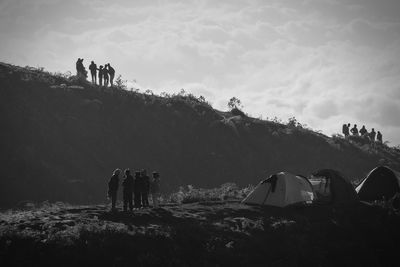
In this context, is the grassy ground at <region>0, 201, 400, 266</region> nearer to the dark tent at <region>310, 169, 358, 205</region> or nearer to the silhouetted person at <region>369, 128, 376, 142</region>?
the dark tent at <region>310, 169, 358, 205</region>

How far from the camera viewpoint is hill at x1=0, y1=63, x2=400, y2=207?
29.7m

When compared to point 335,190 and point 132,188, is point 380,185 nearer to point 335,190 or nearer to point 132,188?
point 335,190

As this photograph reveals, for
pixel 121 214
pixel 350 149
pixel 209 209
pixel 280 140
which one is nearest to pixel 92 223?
pixel 121 214

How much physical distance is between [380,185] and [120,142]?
19.8 meters

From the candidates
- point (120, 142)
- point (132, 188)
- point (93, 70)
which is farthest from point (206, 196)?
point (93, 70)

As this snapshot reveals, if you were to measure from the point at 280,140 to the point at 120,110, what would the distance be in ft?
54.6

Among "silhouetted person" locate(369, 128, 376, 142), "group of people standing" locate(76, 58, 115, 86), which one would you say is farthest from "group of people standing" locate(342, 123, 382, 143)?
"group of people standing" locate(76, 58, 115, 86)

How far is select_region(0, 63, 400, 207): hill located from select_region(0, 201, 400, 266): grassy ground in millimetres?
12231

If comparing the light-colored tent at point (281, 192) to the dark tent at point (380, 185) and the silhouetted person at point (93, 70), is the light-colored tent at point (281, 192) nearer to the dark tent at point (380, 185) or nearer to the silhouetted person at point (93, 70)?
the dark tent at point (380, 185)

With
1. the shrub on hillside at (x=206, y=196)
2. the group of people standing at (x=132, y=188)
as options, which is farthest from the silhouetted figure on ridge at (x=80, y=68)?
the group of people standing at (x=132, y=188)

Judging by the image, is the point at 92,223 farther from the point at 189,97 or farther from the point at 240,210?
the point at 189,97

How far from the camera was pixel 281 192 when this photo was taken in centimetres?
2205

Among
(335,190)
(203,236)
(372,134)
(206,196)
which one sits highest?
(372,134)

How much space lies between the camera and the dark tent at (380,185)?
25.3 m
